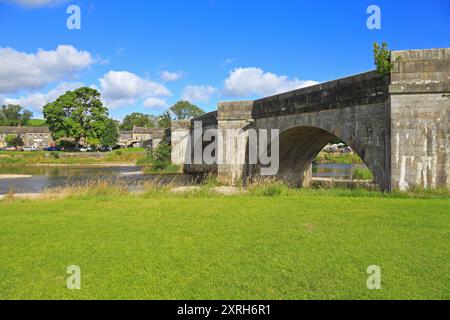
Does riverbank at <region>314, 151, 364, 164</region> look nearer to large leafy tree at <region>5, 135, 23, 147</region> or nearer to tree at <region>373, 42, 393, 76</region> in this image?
tree at <region>373, 42, 393, 76</region>

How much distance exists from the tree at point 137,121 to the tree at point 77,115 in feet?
151

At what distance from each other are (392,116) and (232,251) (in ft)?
26.5

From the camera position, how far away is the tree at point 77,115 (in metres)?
59.1

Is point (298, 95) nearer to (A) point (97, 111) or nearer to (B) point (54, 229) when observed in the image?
(B) point (54, 229)

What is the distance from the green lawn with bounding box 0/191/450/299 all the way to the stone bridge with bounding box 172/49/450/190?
2.17 m

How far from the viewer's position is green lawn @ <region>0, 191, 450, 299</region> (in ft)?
14.0

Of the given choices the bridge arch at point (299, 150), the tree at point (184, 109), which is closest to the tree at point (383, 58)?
the bridge arch at point (299, 150)

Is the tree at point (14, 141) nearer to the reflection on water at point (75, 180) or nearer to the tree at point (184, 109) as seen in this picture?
the tree at point (184, 109)

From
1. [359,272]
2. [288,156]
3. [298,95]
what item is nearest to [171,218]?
[359,272]

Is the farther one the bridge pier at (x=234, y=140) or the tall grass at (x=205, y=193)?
the bridge pier at (x=234, y=140)

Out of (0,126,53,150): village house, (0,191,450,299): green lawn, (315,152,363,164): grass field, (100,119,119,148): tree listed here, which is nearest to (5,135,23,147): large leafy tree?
(0,126,53,150): village house

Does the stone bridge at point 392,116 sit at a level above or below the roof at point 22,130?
below

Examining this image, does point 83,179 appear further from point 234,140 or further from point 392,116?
point 392,116

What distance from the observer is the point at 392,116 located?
11.3m
